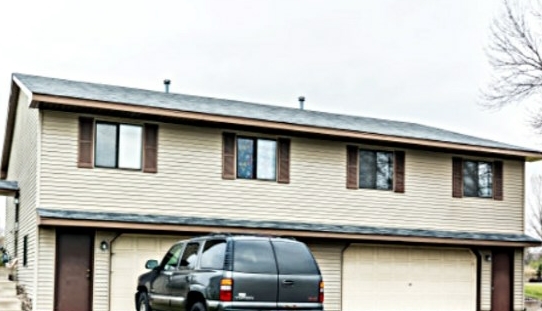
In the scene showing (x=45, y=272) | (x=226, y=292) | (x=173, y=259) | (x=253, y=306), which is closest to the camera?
(x=226, y=292)

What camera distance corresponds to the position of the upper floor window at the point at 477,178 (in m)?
28.1

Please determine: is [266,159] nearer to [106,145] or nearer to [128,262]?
[106,145]

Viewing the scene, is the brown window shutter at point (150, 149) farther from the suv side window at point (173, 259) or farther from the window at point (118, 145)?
the suv side window at point (173, 259)

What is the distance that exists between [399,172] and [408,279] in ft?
10.9

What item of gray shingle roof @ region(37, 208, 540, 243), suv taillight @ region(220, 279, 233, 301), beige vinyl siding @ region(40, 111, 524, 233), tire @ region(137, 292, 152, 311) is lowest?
tire @ region(137, 292, 152, 311)

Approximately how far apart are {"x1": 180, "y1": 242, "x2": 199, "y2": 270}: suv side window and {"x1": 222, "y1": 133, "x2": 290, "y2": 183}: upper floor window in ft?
25.8

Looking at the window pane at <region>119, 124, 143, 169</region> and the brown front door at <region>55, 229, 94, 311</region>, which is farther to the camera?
the window pane at <region>119, 124, 143, 169</region>

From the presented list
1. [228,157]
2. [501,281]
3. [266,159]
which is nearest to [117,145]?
[228,157]

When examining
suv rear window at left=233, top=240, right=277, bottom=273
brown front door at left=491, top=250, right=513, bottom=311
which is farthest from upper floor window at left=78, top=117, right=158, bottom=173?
brown front door at left=491, top=250, right=513, bottom=311

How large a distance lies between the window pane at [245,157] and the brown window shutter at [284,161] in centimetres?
89

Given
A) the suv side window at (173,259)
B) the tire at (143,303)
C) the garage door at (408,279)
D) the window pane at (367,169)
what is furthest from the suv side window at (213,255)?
the window pane at (367,169)

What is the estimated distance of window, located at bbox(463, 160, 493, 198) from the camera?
28375 mm

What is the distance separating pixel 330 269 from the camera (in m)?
25.4

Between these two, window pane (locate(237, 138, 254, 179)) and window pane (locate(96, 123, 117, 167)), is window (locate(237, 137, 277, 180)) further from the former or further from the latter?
window pane (locate(96, 123, 117, 167))
